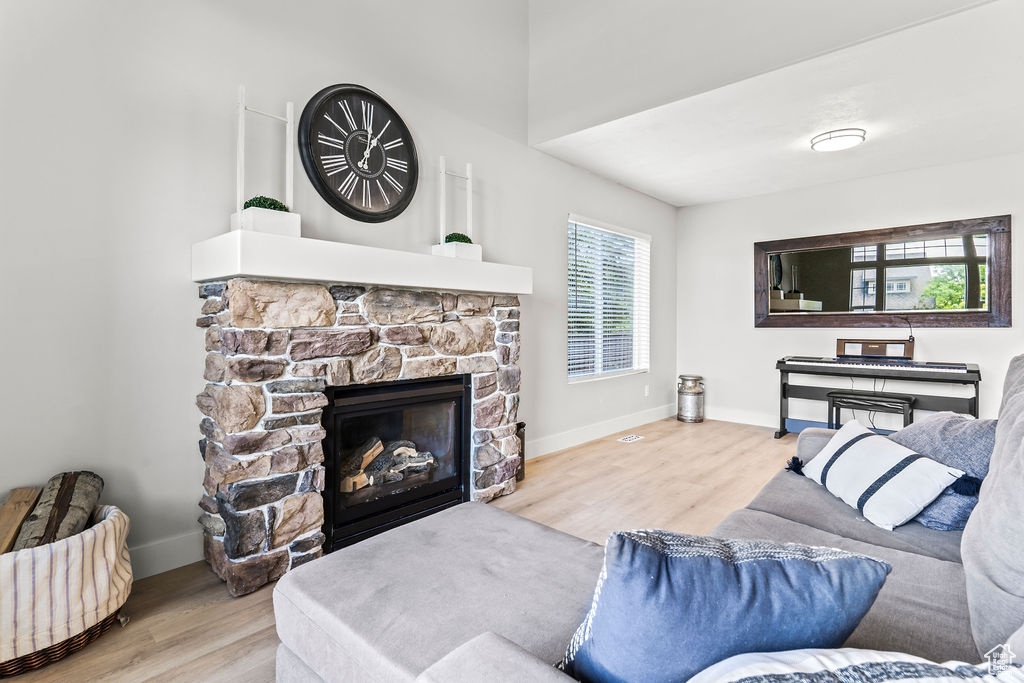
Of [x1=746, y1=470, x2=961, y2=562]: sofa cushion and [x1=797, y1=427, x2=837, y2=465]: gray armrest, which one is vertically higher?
[x1=797, y1=427, x2=837, y2=465]: gray armrest

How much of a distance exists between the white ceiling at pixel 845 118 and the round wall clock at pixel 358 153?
1359 millimetres

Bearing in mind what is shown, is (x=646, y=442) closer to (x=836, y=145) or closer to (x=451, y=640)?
(x=836, y=145)

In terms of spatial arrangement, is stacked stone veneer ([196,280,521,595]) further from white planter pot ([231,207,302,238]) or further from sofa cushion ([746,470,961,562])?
sofa cushion ([746,470,961,562])

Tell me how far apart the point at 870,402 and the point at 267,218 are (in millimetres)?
4770

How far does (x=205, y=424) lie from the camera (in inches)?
91.9

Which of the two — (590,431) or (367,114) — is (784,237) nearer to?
(590,431)

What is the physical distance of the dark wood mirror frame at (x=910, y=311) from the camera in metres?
4.09

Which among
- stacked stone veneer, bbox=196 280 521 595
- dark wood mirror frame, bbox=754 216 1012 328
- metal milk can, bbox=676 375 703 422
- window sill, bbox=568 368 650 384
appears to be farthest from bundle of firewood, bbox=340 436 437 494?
dark wood mirror frame, bbox=754 216 1012 328

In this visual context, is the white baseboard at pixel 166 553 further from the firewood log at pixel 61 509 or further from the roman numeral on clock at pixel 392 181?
the roman numeral on clock at pixel 392 181

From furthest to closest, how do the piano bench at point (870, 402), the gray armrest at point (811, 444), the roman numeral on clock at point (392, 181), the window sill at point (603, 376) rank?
the window sill at point (603, 376), the piano bench at point (870, 402), the roman numeral on clock at point (392, 181), the gray armrest at point (811, 444)

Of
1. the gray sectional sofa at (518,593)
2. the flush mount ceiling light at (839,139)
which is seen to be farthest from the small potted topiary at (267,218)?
the flush mount ceiling light at (839,139)

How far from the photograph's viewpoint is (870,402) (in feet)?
14.3

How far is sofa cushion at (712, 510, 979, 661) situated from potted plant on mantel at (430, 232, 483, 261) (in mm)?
2096

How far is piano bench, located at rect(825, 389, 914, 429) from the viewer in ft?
13.8
